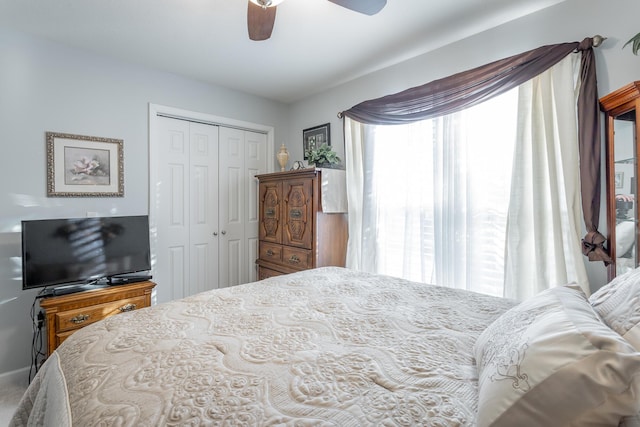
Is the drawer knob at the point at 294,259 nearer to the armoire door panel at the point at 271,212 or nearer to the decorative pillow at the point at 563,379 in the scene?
the armoire door panel at the point at 271,212

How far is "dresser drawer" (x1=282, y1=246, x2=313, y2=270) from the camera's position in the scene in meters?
3.05

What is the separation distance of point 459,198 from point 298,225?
5.01 ft

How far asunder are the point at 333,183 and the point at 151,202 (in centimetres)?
182

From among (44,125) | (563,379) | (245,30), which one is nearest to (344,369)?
(563,379)

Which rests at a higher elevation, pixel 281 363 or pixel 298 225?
pixel 298 225

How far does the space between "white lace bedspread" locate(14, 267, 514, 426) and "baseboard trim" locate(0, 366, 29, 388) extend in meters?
1.77

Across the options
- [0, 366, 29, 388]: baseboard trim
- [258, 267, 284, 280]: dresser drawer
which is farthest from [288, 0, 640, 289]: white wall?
[0, 366, 29, 388]: baseboard trim

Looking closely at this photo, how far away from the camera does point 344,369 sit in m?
0.90

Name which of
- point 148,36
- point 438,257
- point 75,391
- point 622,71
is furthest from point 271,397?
point 148,36

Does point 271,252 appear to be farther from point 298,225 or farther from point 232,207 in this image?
point 232,207

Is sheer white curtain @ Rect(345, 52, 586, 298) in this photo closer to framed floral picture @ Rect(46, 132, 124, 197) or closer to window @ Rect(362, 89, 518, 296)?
window @ Rect(362, 89, 518, 296)

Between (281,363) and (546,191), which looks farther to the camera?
(546,191)

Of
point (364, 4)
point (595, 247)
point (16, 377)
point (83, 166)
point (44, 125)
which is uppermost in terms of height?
point (364, 4)

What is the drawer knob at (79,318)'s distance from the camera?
2209 millimetres
